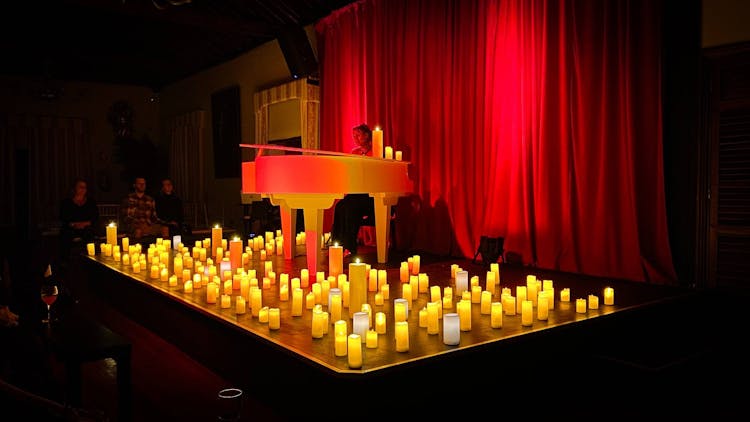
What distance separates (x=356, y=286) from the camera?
7.99 ft

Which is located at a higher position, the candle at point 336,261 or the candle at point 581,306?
the candle at point 336,261

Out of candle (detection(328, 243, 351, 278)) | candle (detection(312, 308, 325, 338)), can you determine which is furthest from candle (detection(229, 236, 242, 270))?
candle (detection(312, 308, 325, 338))

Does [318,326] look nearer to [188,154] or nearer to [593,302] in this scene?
[593,302]

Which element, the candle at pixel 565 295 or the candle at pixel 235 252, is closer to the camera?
the candle at pixel 565 295

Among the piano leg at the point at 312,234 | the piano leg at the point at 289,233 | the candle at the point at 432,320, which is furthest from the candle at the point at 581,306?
the piano leg at the point at 289,233

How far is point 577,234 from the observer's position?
3844mm

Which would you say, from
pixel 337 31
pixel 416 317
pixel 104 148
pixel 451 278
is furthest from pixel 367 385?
pixel 104 148

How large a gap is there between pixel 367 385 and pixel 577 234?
96.9 inches

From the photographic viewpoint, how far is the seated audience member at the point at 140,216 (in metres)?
5.86

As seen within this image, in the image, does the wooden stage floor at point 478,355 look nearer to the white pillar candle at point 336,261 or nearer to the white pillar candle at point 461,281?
the white pillar candle at point 461,281

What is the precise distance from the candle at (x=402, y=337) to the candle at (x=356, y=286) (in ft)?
1.43

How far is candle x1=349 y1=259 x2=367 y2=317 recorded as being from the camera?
7.97ft

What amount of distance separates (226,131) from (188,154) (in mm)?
1333

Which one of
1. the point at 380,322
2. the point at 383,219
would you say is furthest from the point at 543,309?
the point at 383,219
